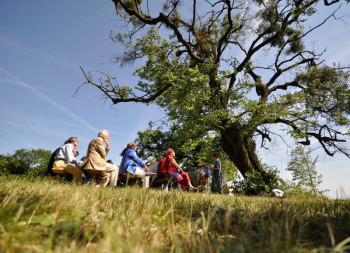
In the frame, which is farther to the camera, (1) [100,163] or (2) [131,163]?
(2) [131,163]

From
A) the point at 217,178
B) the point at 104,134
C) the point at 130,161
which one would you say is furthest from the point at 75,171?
the point at 217,178

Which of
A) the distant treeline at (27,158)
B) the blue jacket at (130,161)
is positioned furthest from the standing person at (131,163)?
the distant treeline at (27,158)

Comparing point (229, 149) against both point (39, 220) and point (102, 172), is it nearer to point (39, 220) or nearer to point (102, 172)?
point (102, 172)

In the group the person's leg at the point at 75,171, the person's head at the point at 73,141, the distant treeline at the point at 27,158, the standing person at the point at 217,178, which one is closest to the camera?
the person's leg at the point at 75,171

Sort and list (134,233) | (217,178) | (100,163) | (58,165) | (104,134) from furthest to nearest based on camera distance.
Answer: (217,178) < (104,134) < (58,165) < (100,163) < (134,233)

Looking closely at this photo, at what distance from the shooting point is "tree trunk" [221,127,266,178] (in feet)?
41.6

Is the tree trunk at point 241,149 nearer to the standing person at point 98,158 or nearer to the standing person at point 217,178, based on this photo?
the standing person at point 217,178

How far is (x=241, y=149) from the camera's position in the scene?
12766mm

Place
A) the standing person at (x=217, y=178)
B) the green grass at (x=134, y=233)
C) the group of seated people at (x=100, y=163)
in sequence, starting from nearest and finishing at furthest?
1. the green grass at (x=134, y=233)
2. the group of seated people at (x=100, y=163)
3. the standing person at (x=217, y=178)

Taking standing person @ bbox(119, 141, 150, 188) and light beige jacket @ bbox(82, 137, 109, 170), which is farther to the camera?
standing person @ bbox(119, 141, 150, 188)

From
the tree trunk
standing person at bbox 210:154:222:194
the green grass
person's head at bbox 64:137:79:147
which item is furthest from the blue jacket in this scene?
the tree trunk

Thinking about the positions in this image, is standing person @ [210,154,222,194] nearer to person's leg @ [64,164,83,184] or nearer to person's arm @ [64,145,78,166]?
person's leg @ [64,164,83,184]

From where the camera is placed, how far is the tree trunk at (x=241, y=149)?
41.6 ft

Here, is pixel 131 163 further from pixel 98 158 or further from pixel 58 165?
pixel 58 165
